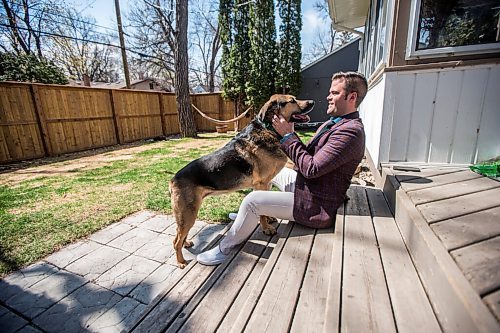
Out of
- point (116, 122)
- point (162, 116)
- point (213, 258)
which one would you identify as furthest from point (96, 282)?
point (162, 116)

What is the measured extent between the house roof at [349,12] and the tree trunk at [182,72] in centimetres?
620

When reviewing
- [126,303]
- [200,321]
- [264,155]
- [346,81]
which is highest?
[346,81]

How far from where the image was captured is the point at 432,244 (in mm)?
1078

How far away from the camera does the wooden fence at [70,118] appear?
6867 millimetres

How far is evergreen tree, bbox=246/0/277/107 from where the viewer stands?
1179cm

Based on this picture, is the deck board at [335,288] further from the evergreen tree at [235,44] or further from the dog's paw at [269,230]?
the evergreen tree at [235,44]

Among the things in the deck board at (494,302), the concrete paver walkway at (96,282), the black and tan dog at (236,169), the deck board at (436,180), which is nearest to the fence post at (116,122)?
the concrete paver walkway at (96,282)

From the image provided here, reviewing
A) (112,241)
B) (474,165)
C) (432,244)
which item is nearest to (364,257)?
(432,244)

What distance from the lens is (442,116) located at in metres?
2.46

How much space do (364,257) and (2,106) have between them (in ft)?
31.2

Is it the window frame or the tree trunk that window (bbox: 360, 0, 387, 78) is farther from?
the tree trunk

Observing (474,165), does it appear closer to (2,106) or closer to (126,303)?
(126,303)

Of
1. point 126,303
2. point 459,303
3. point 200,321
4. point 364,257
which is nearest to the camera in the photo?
point 459,303

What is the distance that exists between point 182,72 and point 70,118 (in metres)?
4.69
